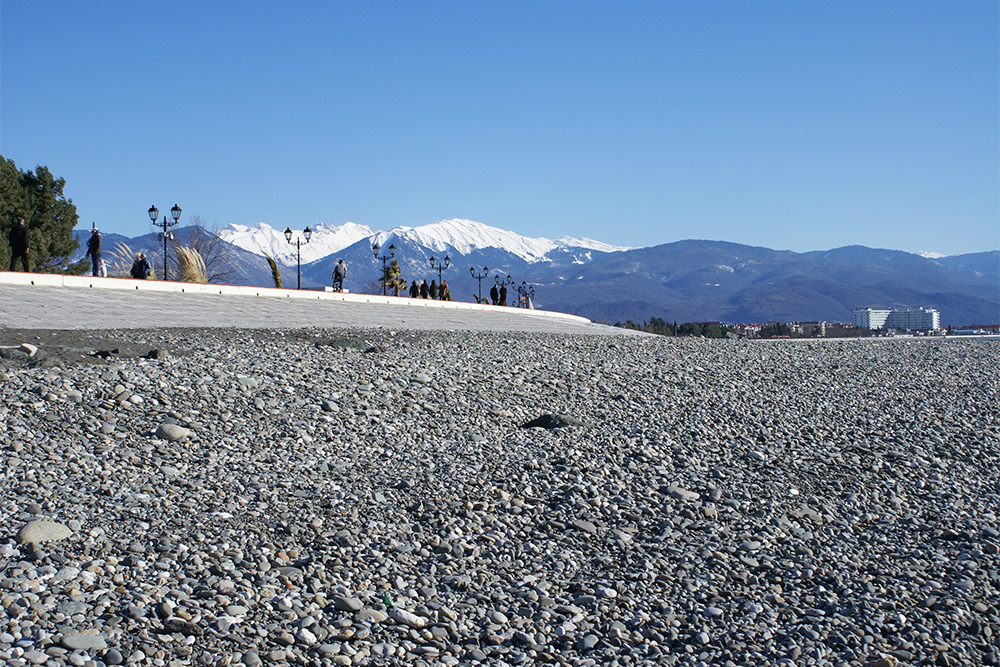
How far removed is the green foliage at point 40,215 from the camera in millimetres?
36500

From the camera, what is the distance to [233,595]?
201 inches

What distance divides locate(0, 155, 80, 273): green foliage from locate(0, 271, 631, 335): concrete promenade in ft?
49.9

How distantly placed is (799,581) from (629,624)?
4.50 ft

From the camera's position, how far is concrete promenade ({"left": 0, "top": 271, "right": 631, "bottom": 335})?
15.9m

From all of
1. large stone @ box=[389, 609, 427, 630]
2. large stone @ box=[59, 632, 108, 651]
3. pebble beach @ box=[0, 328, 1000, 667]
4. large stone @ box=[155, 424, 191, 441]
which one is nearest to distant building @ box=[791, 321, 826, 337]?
pebble beach @ box=[0, 328, 1000, 667]

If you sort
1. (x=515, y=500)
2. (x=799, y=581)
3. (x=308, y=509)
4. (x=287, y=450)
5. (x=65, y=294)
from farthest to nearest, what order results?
(x=65, y=294)
(x=287, y=450)
(x=515, y=500)
(x=308, y=509)
(x=799, y=581)

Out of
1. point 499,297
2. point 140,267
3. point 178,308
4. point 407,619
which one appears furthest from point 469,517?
point 499,297

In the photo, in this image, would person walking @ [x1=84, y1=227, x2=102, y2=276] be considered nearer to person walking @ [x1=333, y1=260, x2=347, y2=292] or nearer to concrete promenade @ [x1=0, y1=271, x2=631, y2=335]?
concrete promenade @ [x1=0, y1=271, x2=631, y2=335]

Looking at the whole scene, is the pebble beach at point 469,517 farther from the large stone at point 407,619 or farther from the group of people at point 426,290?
the group of people at point 426,290

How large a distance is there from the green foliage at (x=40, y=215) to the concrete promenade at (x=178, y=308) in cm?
1521

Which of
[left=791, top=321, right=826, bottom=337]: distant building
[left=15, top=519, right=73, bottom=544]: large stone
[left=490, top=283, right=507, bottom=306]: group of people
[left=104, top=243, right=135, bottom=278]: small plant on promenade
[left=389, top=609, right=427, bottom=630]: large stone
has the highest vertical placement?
[left=104, top=243, right=135, bottom=278]: small plant on promenade

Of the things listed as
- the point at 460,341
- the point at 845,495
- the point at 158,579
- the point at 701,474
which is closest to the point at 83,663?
the point at 158,579

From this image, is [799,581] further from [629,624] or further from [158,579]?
[158,579]

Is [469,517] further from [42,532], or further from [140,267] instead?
[140,267]
